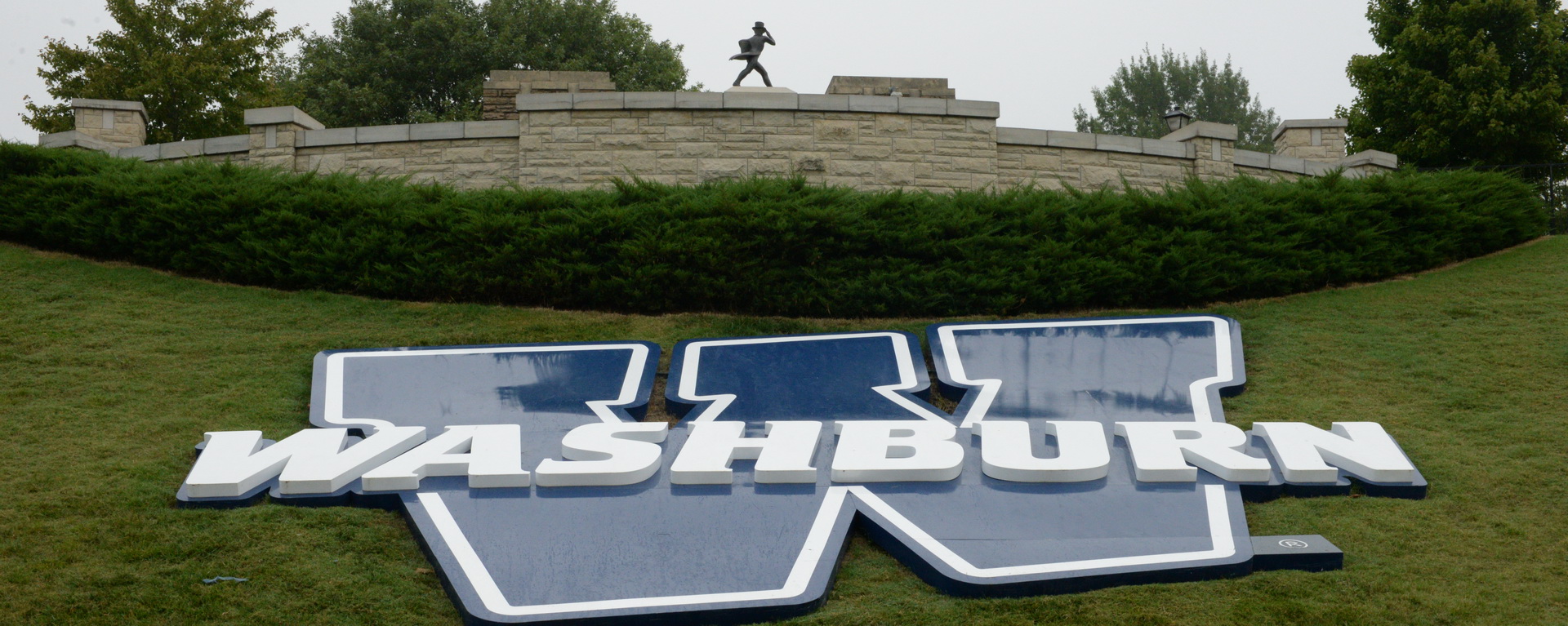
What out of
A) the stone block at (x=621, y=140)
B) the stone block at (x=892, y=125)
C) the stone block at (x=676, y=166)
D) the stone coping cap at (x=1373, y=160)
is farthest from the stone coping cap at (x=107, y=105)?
the stone coping cap at (x=1373, y=160)

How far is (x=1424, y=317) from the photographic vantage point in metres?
9.49

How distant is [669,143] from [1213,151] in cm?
671

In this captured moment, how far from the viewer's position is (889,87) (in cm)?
1659

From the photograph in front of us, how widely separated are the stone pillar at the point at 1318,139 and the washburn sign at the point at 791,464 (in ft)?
27.1

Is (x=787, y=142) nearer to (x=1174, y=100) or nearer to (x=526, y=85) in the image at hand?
(x=526, y=85)

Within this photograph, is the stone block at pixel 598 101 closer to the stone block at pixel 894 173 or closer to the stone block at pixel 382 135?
the stone block at pixel 382 135

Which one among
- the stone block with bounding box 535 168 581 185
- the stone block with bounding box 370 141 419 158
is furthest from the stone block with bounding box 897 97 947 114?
the stone block with bounding box 370 141 419 158

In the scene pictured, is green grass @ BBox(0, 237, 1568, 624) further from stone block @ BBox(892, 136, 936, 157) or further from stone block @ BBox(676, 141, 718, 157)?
stone block @ BBox(892, 136, 936, 157)

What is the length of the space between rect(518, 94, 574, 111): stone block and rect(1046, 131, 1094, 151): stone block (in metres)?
5.75

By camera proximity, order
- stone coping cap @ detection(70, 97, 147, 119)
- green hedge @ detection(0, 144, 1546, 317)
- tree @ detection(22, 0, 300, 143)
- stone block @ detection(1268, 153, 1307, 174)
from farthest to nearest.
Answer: tree @ detection(22, 0, 300, 143) → stone coping cap @ detection(70, 97, 147, 119) → stone block @ detection(1268, 153, 1307, 174) → green hedge @ detection(0, 144, 1546, 317)

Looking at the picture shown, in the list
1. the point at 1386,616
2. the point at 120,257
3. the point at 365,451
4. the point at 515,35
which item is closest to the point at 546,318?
the point at 365,451

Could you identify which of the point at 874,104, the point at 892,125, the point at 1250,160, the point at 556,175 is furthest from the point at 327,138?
the point at 1250,160

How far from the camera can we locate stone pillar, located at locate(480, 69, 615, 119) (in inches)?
596

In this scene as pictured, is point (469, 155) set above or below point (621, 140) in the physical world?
below
